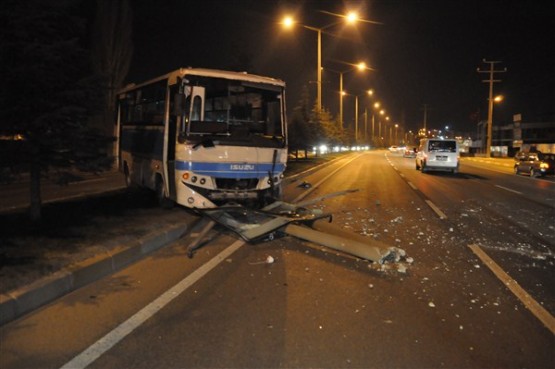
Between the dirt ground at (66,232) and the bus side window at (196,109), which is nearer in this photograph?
the dirt ground at (66,232)

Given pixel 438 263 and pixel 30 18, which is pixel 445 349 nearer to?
pixel 438 263

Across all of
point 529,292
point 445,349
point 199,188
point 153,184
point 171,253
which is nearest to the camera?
point 445,349

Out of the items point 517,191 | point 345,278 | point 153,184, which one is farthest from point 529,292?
point 517,191

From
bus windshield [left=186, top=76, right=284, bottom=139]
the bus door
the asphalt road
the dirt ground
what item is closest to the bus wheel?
the dirt ground

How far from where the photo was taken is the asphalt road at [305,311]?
14.4 ft

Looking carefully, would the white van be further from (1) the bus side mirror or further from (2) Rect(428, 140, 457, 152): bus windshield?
(1) the bus side mirror

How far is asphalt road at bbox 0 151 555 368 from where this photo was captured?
4.39 m

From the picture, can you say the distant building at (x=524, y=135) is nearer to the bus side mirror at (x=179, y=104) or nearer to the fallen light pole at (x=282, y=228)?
the fallen light pole at (x=282, y=228)

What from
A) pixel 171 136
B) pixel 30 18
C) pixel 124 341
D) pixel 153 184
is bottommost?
pixel 124 341

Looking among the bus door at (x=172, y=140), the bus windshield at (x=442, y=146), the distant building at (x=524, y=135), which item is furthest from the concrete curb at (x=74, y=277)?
the distant building at (x=524, y=135)

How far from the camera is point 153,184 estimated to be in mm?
12773

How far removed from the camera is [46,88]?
8555mm

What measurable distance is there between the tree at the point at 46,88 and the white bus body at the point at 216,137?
1892mm

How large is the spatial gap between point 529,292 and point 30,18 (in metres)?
8.33
